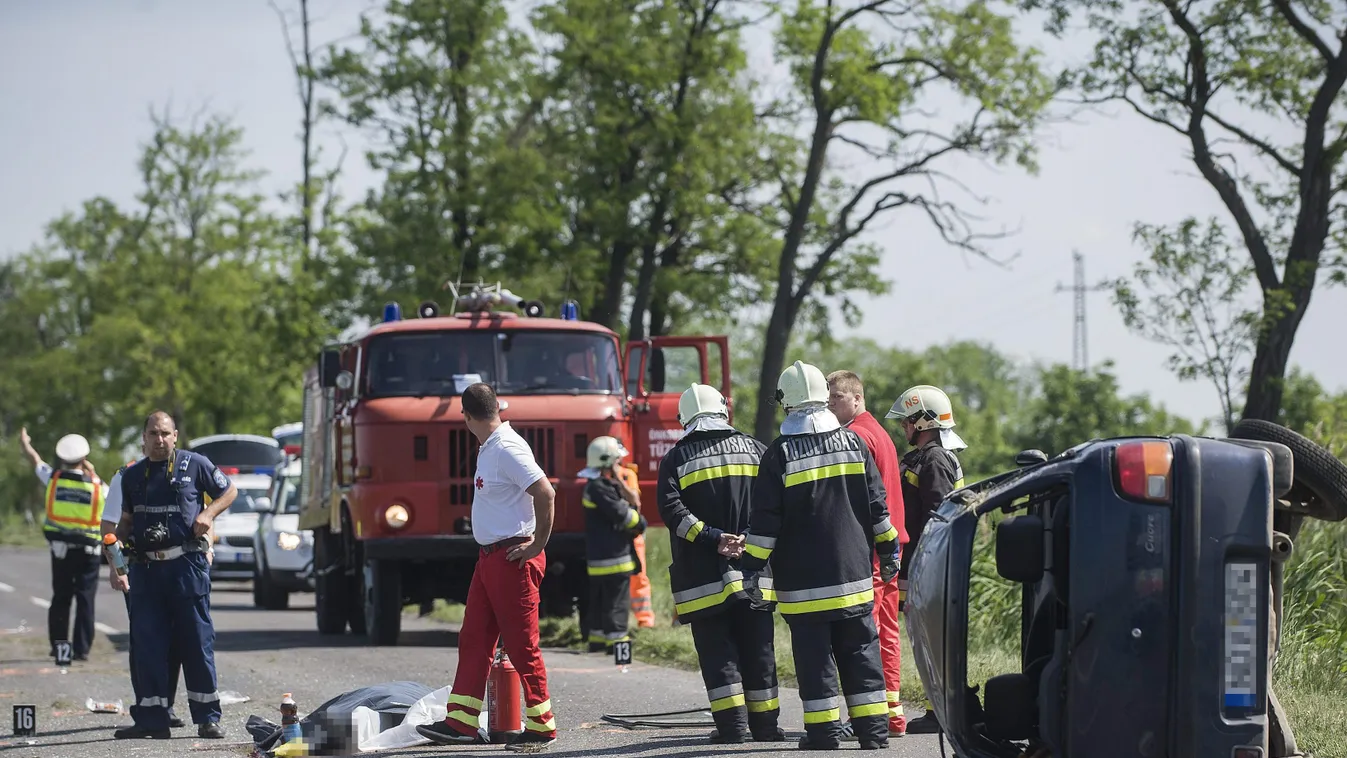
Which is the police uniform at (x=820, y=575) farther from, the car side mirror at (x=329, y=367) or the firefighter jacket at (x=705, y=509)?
the car side mirror at (x=329, y=367)

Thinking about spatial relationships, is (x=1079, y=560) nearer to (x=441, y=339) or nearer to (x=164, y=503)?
(x=164, y=503)

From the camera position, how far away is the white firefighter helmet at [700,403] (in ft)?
30.3

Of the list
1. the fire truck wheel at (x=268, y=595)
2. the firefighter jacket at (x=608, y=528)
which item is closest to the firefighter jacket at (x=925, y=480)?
the firefighter jacket at (x=608, y=528)

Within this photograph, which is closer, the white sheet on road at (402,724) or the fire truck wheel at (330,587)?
the white sheet on road at (402,724)

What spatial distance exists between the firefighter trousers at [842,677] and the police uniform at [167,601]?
359 centimetres

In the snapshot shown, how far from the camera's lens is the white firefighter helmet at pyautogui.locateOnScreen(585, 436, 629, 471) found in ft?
49.8

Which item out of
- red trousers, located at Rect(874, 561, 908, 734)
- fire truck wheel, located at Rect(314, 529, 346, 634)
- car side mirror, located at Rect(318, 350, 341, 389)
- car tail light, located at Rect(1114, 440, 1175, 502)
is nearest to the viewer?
car tail light, located at Rect(1114, 440, 1175, 502)

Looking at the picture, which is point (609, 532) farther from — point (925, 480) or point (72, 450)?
point (925, 480)

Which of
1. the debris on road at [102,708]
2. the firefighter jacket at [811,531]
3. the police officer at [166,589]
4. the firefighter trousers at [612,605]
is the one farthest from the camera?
the firefighter trousers at [612,605]

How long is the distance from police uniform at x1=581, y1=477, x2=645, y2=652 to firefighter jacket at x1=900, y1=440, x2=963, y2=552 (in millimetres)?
5179

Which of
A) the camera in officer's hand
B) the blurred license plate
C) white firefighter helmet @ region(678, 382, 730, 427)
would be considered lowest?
the blurred license plate

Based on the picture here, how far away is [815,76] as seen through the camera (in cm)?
3114

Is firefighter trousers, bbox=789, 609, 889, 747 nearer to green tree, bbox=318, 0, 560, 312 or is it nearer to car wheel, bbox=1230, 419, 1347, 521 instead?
car wheel, bbox=1230, 419, 1347, 521

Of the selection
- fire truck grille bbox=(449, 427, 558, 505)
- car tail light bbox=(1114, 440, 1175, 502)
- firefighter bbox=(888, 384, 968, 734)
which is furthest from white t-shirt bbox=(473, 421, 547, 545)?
fire truck grille bbox=(449, 427, 558, 505)
